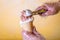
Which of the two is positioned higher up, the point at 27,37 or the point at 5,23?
the point at 5,23

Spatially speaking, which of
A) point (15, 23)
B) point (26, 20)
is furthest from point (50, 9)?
point (15, 23)

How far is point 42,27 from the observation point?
3.89ft

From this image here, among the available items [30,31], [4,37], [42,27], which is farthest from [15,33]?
[30,31]

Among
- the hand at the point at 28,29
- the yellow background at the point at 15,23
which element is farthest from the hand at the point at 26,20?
the yellow background at the point at 15,23

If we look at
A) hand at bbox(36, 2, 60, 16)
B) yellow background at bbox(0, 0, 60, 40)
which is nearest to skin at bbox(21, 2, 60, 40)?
hand at bbox(36, 2, 60, 16)

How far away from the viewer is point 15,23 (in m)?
1.18

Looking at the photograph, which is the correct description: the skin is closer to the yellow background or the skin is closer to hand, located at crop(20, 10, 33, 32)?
hand, located at crop(20, 10, 33, 32)

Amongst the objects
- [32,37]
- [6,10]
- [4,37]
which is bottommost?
[32,37]

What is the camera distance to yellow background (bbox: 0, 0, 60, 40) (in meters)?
1.13

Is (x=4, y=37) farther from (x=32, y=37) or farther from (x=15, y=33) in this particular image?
(x=32, y=37)

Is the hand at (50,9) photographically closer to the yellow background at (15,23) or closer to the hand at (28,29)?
the hand at (28,29)

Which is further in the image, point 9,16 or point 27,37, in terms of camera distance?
point 9,16

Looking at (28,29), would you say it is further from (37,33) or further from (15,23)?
(15,23)

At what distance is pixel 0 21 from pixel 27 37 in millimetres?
482
